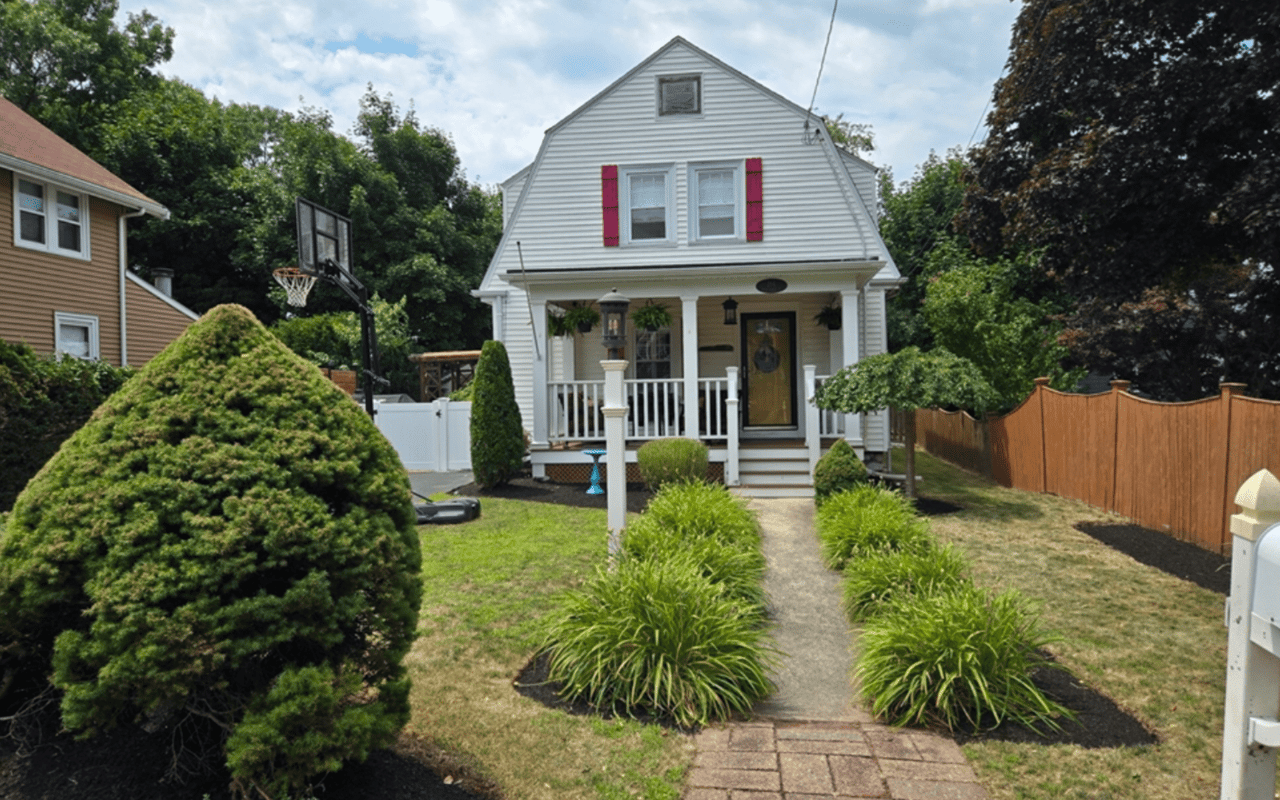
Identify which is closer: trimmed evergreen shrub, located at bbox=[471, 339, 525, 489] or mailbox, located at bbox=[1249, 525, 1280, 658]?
mailbox, located at bbox=[1249, 525, 1280, 658]

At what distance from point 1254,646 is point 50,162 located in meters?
19.5

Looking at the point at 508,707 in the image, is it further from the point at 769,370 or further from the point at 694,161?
the point at 694,161

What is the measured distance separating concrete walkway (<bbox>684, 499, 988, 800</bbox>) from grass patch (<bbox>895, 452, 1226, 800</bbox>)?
0.76 feet

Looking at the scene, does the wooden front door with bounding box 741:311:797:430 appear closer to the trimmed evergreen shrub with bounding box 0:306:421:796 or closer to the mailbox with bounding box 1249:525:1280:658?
the trimmed evergreen shrub with bounding box 0:306:421:796

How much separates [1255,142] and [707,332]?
875cm

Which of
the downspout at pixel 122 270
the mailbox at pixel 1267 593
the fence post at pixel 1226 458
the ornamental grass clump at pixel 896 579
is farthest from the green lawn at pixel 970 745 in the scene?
the downspout at pixel 122 270

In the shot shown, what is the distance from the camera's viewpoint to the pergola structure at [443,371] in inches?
815

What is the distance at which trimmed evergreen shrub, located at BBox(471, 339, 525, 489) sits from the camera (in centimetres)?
1152

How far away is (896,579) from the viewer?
17.7ft

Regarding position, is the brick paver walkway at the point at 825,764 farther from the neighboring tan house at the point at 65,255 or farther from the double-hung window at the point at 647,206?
the neighboring tan house at the point at 65,255

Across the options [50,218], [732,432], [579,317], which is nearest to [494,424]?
[579,317]

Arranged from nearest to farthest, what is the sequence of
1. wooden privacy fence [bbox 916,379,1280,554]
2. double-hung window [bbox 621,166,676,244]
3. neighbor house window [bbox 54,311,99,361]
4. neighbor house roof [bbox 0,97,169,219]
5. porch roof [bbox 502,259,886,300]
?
wooden privacy fence [bbox 916,379,1280,554] → porch roof [bbox 502,259,886,300] → double-hung window [bbox 621,166,676,244] → neighbor house roof [bbox 0,97,169,219] → neighbor house window [bbox 54,311,99,361]

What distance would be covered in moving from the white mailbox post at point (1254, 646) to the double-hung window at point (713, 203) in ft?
39.2

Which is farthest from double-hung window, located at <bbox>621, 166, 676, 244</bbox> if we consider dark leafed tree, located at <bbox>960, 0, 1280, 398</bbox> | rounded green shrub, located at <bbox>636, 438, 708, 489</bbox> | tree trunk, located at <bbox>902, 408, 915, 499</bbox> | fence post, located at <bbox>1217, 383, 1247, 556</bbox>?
fence post, located at <bbox>1217, 383, 1247, 556</bbox>
